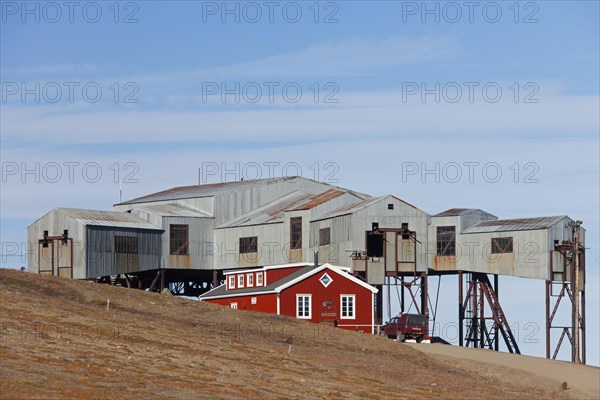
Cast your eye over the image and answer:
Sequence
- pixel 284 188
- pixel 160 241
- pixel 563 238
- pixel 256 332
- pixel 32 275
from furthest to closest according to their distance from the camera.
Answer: pixel 284 188 < pixel 160 241 < pixel 563 238 < pixel 32 275 < pixel 256 332

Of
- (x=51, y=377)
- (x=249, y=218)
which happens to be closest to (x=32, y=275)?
(x=249, y=218)

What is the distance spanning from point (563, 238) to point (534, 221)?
291 cm

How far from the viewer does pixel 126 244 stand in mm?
104062

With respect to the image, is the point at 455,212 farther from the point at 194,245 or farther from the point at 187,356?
the point at 187,356

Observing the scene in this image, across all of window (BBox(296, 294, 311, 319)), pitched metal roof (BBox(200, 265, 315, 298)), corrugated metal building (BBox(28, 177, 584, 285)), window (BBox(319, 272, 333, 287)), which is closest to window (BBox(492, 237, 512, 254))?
corrugated metal building (BBox(28, 177, 584, 285))

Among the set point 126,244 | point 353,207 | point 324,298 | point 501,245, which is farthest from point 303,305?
point 126,244

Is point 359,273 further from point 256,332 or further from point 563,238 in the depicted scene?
point 256,332

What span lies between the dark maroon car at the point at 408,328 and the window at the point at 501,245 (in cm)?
1392

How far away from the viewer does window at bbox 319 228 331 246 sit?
10050 cm

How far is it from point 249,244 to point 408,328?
24154mm

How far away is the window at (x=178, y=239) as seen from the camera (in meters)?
108

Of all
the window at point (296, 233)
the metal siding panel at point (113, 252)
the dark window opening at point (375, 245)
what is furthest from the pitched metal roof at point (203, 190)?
the dark window opening at point (375, 245)

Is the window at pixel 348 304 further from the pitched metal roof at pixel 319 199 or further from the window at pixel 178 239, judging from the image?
the window at pixel 178 239

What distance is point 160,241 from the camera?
107 metres
